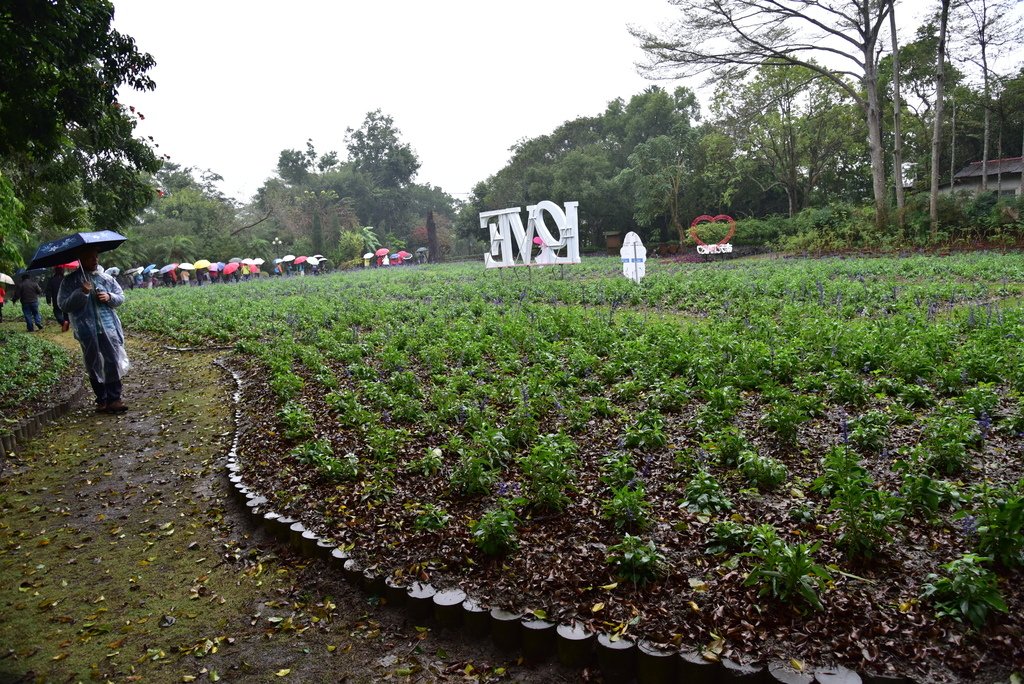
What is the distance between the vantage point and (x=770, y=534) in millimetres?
3182

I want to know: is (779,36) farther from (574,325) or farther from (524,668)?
(524,668)

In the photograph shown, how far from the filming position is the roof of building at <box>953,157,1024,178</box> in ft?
102

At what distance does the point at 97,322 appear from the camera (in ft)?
24.0

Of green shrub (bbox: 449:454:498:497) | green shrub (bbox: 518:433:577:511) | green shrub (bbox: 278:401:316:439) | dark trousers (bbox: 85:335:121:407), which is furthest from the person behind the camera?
dark trousers (bbox: 85:335:121:407)

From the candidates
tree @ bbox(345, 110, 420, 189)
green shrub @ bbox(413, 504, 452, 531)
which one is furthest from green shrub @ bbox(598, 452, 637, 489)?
tree @ bbox(345, 110, 420, 189)

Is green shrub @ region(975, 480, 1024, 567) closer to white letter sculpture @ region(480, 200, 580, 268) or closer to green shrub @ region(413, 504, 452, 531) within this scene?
green shrub @ region(413, 504, 452, 531)

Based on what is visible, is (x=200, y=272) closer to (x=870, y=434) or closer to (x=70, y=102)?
(x=70, y=102)

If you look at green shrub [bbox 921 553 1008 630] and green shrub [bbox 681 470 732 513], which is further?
green shrub [bbox 681 470 732 513]

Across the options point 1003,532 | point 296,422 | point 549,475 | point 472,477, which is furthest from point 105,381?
point 1003,532

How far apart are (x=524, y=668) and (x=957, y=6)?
26887 millimetres

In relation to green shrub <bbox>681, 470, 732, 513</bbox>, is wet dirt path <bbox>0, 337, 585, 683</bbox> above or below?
below

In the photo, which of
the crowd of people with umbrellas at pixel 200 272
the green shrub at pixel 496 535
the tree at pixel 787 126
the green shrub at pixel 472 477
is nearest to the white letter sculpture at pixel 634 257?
the green shrub at pixel 472 477

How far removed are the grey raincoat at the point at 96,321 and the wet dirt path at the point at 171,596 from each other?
4.20ft

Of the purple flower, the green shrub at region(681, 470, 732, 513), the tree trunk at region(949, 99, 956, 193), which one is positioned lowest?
the green shrub at region(681, 470, 732, 513)
